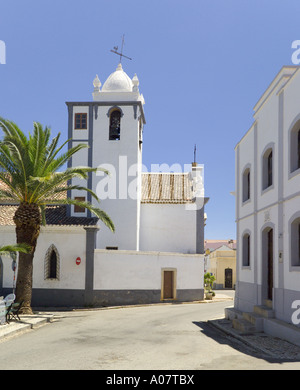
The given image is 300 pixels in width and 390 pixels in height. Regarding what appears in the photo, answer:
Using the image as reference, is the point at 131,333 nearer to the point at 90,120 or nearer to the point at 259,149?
the point at 259,149

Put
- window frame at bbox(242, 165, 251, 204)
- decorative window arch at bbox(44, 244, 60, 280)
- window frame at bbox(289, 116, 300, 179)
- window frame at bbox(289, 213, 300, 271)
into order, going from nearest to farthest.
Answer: window frame at bbox(289, 213, 300, 271), window frame at bbox(289, 116, 300, 179), window frame at bbox(242, 165, 251, 204), decorative window arch at bbox(44, 244, 60, 280)

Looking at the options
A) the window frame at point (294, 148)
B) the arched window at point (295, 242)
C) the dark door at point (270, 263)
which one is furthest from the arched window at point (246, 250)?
the window frame at point (294, 148)

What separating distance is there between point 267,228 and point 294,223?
2.80 metres

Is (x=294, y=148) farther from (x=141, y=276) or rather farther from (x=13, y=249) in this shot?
(x=141, y=276)

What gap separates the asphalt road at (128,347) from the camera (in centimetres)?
929

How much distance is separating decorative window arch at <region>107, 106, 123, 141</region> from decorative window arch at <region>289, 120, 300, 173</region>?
16224 mm

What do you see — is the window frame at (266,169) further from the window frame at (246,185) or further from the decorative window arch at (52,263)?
the decorative window arch at (52,263)

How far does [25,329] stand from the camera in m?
15.4

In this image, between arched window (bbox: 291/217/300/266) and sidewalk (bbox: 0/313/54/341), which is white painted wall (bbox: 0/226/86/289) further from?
arched window (bbox: 291/217/300/266)

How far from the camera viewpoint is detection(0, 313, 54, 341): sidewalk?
46.1 feet

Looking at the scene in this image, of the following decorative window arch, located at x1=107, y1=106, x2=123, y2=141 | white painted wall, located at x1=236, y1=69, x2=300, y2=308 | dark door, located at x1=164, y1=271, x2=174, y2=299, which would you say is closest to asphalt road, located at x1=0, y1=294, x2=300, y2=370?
white painted wall, located at x1=236, y1=69, x2=300, y2=308

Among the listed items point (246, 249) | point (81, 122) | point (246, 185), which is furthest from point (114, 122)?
point (246, 249)

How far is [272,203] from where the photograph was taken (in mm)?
15281

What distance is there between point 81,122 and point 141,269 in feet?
33.8
